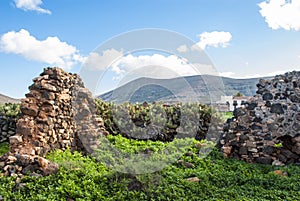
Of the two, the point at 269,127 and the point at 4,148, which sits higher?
the point at 269,127

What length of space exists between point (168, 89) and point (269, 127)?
2747mm

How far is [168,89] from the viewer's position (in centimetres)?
933

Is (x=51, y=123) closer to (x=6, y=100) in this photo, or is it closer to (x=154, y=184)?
(x=154, y=184)

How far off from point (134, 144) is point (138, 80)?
1.67 m

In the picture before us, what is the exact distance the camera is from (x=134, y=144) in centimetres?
872

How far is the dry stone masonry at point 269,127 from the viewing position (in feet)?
27.3

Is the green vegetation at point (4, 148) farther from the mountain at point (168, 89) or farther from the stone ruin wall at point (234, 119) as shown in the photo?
→ the mountain at point (168, 89)

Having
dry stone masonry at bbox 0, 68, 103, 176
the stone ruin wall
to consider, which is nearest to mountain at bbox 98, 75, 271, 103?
the stone ruin wall

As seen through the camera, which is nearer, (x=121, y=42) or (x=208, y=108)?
(x=121, y=42)

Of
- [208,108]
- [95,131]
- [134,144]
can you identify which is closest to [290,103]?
[208,108]

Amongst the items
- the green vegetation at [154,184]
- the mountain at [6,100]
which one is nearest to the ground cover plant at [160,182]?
the green vegetation at [154,184]

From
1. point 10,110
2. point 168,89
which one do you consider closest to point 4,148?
point 10,110

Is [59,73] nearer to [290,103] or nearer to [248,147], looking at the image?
[248,147]

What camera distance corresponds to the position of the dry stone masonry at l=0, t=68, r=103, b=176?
6.04 meters
